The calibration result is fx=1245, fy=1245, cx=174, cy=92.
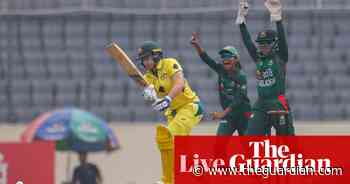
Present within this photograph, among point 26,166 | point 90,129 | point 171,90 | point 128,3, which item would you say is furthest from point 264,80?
point 128,3

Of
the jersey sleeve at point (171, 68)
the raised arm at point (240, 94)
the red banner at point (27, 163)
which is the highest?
the jersey sleeve at point (171, 68)

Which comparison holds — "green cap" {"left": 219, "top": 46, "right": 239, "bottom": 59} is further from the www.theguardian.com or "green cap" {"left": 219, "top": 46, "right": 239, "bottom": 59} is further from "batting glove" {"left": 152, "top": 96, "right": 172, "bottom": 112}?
the www.theguardian.com

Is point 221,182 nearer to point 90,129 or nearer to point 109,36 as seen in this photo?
point 90,129

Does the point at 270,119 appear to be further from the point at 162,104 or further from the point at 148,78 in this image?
the point at 148,78

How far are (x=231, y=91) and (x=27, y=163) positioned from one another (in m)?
2.08

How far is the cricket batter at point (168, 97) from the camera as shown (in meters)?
11.5

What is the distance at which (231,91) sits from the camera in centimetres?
1199

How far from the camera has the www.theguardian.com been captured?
10.6 m

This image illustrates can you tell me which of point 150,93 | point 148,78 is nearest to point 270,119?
point 150,93

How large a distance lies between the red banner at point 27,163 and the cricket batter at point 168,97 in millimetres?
1132

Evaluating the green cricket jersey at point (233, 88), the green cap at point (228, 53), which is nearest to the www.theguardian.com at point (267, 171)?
the green cricket jersey at point (233, 88)

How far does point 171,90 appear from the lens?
11.5 metres

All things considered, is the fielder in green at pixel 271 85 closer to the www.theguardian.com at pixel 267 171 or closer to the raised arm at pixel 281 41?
the raised arm at pixel 281 41

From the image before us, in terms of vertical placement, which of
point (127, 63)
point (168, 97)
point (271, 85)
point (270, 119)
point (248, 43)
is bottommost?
point (270, 119)
